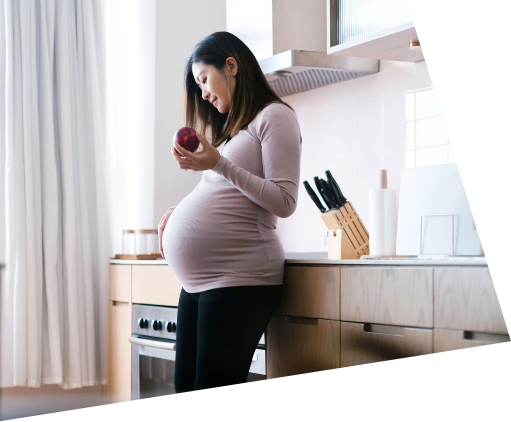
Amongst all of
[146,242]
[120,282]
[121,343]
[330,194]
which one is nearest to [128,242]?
[146,242]

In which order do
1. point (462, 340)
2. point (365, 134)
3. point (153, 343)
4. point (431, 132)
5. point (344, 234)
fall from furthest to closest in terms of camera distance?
point (365, 134)
point (431, 132)
point (153, 343)
point (344, 234)
point (462, 340)

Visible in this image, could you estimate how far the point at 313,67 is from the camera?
1.82 metres

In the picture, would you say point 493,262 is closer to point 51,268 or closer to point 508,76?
point 508,76

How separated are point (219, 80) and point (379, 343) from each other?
0.59 metres

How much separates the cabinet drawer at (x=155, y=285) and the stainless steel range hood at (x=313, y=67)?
2.23ft

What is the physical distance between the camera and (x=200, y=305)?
1.08 metres

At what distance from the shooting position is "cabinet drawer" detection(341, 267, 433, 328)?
3.92 ft

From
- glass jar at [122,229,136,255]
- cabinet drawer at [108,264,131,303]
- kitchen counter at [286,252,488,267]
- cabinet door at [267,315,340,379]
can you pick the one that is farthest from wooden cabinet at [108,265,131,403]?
kitchen counter at [286,252,488,267]

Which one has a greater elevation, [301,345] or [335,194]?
[335,194]

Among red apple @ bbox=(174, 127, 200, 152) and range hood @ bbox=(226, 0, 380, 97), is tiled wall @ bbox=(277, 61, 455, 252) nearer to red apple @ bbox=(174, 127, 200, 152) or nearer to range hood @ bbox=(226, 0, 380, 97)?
range hood @ bbox=(226, 0, 380, 97)

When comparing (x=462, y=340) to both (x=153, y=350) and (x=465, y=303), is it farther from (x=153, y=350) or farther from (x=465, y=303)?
(x=153, y=350)

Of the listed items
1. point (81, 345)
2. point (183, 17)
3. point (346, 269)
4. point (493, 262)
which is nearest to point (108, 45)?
point (183, 17)

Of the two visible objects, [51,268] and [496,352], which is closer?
[496,352]

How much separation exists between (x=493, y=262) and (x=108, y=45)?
117 centimetres
